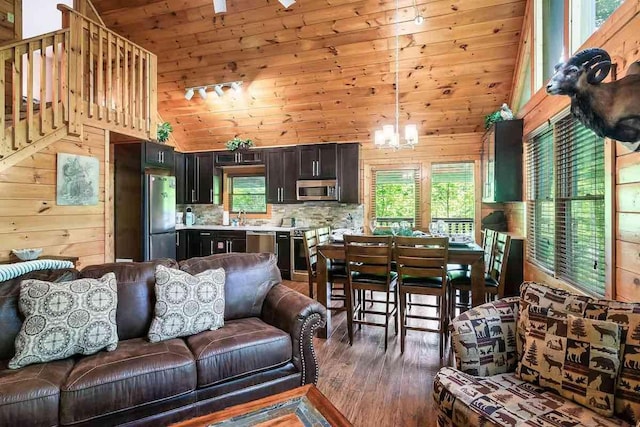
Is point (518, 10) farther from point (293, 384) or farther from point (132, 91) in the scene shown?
point (132, 91)

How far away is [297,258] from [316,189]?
124 cm

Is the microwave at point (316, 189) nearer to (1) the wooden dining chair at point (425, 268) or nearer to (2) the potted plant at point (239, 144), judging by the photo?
(2) the potted plant at point (239, 144)

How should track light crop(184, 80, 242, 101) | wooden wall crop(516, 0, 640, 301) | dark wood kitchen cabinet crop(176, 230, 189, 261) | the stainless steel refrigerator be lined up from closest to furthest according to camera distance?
wooden wall crop(516, 0, 640, 301)
the stainless steel refrigerator
track light crop(184, 80, 242, 101)
dark wood kitchen cabinet crop(176, 230, 189, 261)

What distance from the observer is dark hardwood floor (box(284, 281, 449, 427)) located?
83.4 inches

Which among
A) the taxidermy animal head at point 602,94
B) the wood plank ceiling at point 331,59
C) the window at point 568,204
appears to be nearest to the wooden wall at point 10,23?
the wood plank ceiling at point 331,59

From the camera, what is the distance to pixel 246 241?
6.00 meters

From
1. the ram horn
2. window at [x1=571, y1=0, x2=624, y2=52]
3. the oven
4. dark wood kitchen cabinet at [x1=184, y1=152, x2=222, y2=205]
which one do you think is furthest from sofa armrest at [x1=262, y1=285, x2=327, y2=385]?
dark wood kitchen cabinet at [x1=184, y1=152, x2=222, y2=205]

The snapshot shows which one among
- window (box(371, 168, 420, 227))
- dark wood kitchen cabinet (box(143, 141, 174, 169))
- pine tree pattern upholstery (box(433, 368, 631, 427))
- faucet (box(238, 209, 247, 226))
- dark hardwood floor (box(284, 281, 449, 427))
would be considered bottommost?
dark hardwood floor (box(284, 281, 449, 427))

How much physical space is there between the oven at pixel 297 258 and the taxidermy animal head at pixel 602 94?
436 cm

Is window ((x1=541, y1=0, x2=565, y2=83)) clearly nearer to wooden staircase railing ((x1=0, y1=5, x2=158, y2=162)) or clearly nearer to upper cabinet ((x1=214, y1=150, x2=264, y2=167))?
upper cabinet ((x1=214, y1=150, x2=264, y2=167))

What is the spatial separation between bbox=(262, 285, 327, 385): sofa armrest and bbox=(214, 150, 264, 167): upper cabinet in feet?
13.8

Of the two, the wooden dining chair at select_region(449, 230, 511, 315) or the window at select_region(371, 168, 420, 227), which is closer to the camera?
the wooden dining chair at select_region(449, 230, 511, 315)

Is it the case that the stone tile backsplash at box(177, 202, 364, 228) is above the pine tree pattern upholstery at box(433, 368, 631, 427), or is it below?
above

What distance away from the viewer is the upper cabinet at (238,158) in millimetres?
6219
